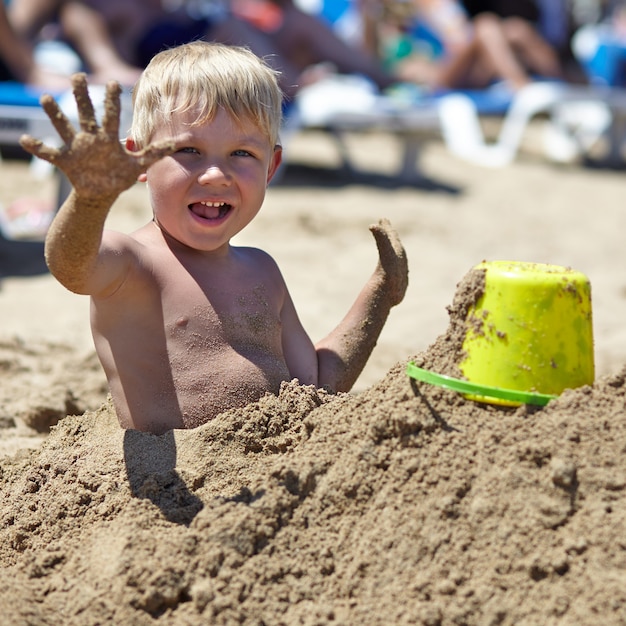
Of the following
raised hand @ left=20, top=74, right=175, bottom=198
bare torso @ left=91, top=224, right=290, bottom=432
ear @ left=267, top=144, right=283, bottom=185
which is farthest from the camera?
ear @ left=267, top=144, right=283, bottom=185

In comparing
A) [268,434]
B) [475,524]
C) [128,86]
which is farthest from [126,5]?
[475,524]

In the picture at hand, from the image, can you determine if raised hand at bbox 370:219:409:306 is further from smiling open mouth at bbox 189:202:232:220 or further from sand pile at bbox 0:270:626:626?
sand pile at bbox 0:270:626:626

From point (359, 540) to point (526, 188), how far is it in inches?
252

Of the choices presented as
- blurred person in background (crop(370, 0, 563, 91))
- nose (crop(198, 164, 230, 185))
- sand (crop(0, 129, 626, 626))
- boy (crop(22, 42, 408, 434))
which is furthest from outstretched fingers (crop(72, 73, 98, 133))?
blurred person in background (crop(370, 0, 563, 91))

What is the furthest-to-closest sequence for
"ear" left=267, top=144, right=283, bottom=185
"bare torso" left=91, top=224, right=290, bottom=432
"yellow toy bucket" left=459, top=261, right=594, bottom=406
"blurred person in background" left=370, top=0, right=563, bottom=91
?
"blurred person in background" left=370, top=0, right=563, bottom=91
"ear" left=267, top=144, right=283, bottom=185
"bare torso" left=91, top=224, right=290, bottom=432
"yellow toy bucket" left=459, top=261, right=594, bottom=406

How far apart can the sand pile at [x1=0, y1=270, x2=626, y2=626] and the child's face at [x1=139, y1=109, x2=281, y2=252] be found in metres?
0.55

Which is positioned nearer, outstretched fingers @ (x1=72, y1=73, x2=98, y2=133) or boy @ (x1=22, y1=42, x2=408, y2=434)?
outstretched fingers @ (x1=72, y1=73, x2=98, y2=133)

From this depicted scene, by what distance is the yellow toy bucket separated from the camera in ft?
6.28

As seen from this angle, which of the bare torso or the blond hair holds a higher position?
the blond hair

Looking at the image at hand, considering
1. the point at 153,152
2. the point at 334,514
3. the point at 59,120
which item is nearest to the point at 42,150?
the point at 59,120

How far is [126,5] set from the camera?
298 inches

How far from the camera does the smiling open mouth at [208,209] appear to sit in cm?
227

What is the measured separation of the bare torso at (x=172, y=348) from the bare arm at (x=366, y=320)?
35cm

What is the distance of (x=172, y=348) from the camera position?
2217 mm
